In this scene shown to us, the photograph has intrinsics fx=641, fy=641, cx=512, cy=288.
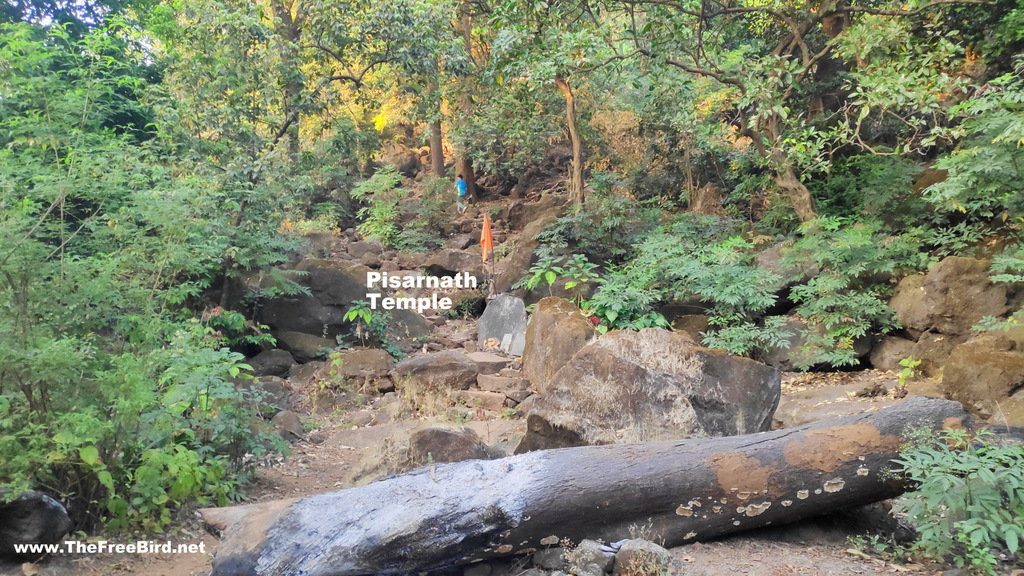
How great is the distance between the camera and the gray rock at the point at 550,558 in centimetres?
369

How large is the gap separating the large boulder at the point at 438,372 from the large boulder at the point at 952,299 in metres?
5.66

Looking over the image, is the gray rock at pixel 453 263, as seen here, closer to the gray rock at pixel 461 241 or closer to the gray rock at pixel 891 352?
the gray rock at pixel 461 241

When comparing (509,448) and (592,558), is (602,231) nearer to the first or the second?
(509,448)

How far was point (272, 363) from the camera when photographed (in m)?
9.67

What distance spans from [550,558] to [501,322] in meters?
7.35

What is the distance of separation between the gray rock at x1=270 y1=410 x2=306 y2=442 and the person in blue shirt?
11.2m

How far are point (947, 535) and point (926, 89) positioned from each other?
6553 millimetres

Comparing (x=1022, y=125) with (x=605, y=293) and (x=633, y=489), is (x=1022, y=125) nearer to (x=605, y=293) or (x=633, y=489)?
(x=605, y=293)

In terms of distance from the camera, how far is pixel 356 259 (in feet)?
48.8

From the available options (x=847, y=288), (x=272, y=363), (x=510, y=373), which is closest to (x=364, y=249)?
(x=272, y=363)

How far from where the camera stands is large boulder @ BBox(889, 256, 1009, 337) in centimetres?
750

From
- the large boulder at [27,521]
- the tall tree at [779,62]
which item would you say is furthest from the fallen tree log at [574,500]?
the tall tree at [779,62]

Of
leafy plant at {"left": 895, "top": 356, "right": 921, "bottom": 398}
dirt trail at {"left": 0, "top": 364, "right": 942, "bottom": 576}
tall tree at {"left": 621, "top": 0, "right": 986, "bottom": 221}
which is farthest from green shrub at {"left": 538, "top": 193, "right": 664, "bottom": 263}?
dirt trail at {"left": 0, "top": 364, "right": 942, "bottom": 576}

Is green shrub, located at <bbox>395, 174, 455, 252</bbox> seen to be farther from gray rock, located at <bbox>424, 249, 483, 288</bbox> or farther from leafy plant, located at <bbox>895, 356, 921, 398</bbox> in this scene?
leafy plant, located at <bbox>895, 356, 921, 398</bbox>
